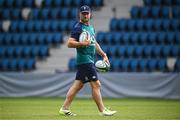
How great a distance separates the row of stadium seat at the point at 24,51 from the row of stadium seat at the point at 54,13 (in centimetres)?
177

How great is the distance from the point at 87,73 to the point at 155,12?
1253 centimetres

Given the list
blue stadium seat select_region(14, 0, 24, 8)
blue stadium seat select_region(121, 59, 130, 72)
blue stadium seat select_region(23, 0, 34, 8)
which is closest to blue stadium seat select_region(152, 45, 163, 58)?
blue stadium seat select_region(121, 59, 130, 72)

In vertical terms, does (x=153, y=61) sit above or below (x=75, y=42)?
below

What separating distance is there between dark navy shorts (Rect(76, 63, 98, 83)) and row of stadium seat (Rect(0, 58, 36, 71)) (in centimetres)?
1195

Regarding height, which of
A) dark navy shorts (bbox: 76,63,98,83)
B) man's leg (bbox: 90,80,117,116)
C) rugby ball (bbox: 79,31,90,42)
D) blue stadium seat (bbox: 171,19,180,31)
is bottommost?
man's leg (bbox: 90,80,117,116)

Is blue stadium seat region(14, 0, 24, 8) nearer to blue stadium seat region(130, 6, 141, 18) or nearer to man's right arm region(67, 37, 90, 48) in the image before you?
blue stadium seat region(130, 6, 141, 18)

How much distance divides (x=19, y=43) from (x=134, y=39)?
16.9 ft

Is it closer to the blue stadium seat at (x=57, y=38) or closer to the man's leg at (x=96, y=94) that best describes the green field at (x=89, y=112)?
the man's leg at (x=96, y=94)

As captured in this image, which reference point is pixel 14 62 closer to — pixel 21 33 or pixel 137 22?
pixel 21 33

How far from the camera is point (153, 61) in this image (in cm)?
2159

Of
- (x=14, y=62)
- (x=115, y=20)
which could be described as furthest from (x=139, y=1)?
(x=14, y=62)

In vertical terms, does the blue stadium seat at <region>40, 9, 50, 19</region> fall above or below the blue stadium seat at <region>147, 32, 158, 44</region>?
above

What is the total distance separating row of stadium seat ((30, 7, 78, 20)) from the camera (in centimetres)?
2475

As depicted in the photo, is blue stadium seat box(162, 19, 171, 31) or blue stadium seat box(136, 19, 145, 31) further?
blue stadium seat box(136, 19, 145, 31)
